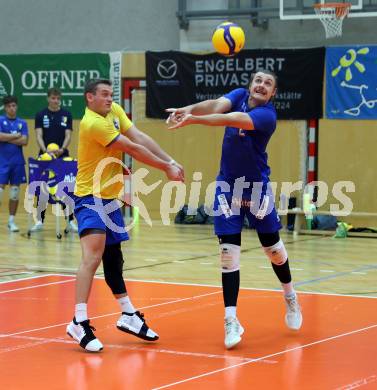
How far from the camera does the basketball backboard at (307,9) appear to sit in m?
16.7

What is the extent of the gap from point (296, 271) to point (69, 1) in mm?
10590

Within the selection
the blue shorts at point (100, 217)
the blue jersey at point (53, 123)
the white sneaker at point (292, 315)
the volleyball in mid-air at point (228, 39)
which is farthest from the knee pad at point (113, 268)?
the blue jersey at point (53, 123)

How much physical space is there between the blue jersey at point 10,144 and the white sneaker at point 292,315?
9069 mm

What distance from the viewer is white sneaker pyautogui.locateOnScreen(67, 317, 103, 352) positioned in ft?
23.3

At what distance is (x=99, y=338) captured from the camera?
7.66m

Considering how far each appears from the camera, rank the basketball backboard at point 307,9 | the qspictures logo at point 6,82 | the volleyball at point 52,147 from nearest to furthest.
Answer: the volleyball at point 52,147
the basketball backboard at point 307,9
the qspictures logo at point 6,82

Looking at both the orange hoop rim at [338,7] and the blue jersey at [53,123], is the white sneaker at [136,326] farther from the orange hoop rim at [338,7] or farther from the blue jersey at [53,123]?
the orange hoop rim at [338,7]

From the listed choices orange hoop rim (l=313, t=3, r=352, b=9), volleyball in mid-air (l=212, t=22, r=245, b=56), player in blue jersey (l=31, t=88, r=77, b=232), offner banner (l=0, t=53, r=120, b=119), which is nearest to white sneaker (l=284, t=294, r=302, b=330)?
volleyball in mid-air (l=212, t=22, r=245, b=56)

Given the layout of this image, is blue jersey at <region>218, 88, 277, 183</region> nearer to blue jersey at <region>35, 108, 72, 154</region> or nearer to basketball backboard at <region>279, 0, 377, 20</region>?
blue jersey at <region>35, 108, 72, 154</region>

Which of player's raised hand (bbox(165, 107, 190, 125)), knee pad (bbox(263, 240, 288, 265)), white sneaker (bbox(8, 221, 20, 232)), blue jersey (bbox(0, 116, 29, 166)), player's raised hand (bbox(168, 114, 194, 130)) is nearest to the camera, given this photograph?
player's raised hand (bbox(168, 114, 194, 130))

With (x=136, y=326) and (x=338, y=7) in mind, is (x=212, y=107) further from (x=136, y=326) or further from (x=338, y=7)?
(x=338, y=7)

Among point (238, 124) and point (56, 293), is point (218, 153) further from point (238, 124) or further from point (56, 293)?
point (238, 124)

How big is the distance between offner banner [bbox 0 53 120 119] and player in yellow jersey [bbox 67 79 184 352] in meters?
11.4

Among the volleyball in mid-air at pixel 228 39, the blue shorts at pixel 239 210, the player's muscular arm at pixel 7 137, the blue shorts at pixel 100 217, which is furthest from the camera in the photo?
the player's muscular arm at pixel 7 137
